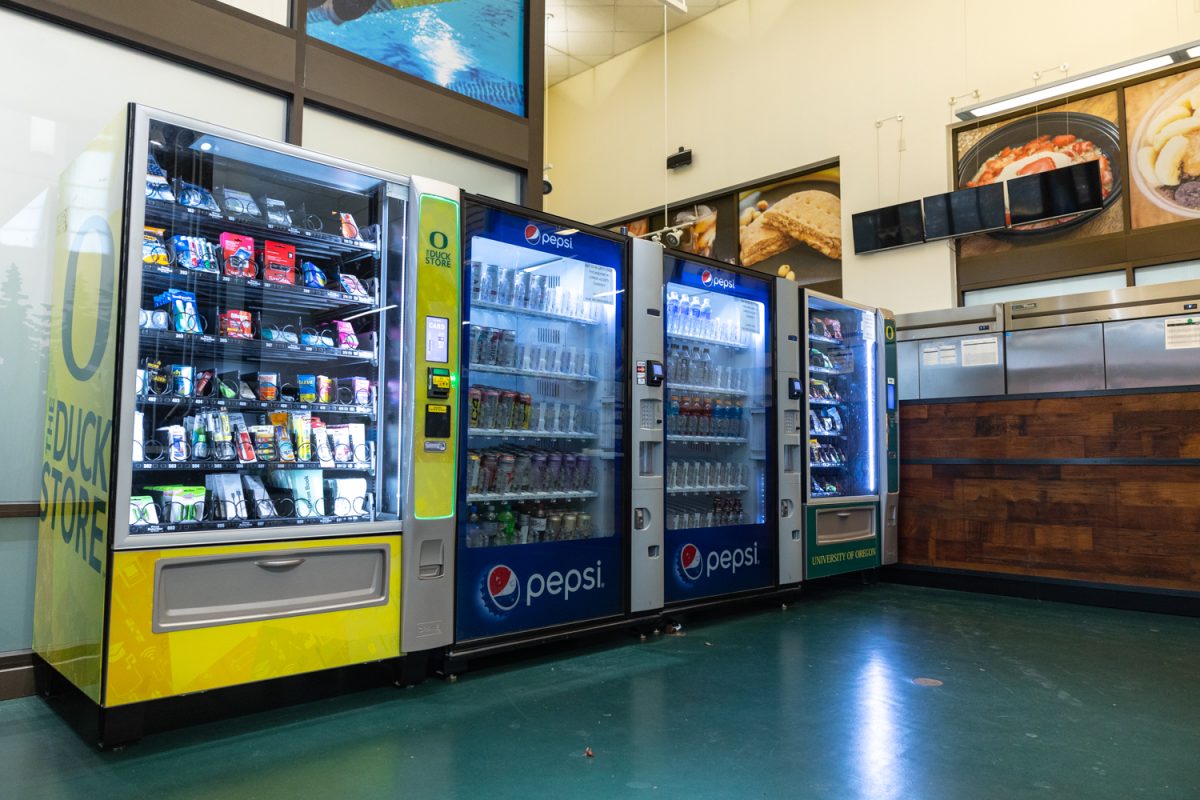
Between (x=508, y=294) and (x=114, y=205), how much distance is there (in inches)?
68.5

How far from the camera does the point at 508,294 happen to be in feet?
13.0

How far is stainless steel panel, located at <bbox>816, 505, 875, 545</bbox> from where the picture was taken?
215 inches

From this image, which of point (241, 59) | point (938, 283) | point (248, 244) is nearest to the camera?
point (248, 244)

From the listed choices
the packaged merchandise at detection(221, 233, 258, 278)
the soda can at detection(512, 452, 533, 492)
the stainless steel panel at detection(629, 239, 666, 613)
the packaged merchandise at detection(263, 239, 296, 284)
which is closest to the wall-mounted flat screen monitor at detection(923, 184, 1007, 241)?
the stainless steel panel at detection(629, 239, 666, 613)

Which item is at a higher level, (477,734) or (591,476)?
(591,476)

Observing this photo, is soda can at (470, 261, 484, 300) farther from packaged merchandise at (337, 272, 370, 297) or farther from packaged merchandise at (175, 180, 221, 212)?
packaged merchandise at (175, 180, 221, 212)

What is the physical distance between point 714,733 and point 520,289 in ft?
7.46

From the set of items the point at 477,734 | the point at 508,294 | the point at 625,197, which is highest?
the point at 625,197

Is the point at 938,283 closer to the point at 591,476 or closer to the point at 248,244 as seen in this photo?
the point at 591,476

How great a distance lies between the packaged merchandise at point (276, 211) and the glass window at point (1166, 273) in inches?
234

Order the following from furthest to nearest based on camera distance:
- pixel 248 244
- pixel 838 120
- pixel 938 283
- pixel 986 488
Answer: pixel 838 120, pixel 938 283, pixel 986 488, pixel 248 244

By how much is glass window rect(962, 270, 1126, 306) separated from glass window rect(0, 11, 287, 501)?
664 centimetres

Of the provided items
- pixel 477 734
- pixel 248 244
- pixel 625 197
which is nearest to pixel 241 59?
pixel 248 244

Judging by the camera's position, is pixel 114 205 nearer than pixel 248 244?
Yes
